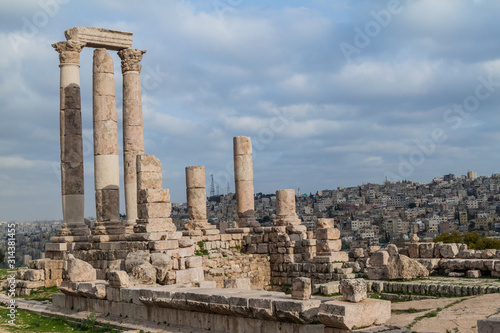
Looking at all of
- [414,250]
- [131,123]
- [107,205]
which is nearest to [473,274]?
[414,250]

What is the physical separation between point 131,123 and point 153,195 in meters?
6.13

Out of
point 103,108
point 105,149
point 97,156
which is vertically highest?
point 103,108

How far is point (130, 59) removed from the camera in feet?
Result: 84.6

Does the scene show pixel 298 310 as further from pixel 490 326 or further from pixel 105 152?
pixel 105 152

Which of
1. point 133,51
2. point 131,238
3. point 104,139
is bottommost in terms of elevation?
point 131,238

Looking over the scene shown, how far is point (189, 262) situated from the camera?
18297mm

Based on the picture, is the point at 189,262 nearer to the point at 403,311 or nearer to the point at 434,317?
the point at 403,311

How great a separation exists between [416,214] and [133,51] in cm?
6031

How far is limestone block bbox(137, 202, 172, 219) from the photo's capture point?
20.2 meters

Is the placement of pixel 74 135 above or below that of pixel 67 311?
above

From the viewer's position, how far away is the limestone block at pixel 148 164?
20.6 m

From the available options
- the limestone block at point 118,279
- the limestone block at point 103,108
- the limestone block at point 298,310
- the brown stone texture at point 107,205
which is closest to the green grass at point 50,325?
the limestone block at point 118,279

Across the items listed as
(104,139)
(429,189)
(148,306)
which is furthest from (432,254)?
(429,189)

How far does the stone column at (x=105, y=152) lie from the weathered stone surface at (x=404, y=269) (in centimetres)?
1059
